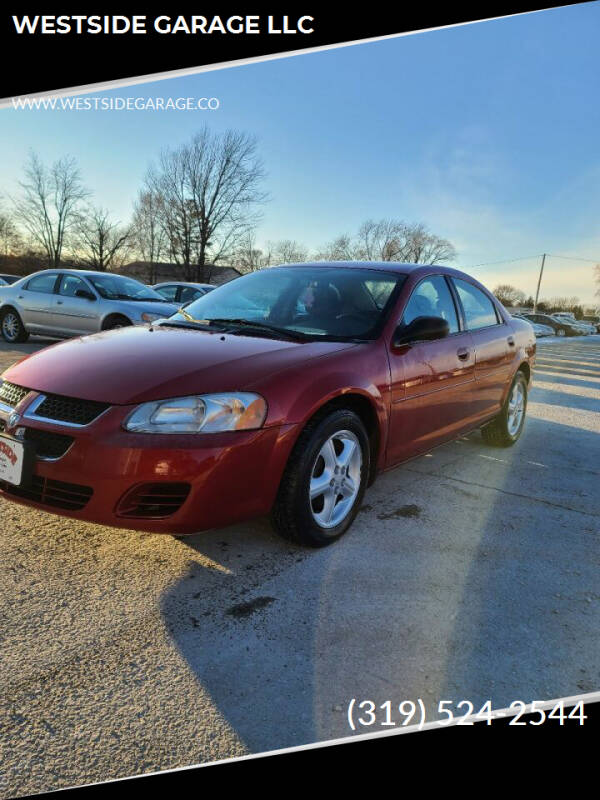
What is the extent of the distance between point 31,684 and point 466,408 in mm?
3102

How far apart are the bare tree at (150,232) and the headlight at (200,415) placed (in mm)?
46137

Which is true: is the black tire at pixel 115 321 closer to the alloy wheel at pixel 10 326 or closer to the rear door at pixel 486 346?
the alloy wheel at pixel 10 326

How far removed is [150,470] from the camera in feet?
7.04

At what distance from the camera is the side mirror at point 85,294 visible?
8.92 metres

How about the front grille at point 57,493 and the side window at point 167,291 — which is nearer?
the front grille at point 57,493

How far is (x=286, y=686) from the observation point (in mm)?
1740

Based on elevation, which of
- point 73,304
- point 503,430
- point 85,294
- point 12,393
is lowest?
point 503,430

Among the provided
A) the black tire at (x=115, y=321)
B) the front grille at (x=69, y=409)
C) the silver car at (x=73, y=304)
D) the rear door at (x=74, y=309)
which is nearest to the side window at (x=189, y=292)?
the silver car at (x=73, y=304)

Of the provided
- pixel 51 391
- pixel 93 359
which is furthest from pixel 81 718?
pixel 93 359

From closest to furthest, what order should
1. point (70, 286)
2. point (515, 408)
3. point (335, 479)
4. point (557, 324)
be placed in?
1. point (335, 479)
2. point (515, 408)
3. point (70, 286)
4. point (557, 324)

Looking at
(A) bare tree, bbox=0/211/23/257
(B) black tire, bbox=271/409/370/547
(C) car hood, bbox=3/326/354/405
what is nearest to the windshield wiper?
(C) car hood, bbox=3/326/354/405

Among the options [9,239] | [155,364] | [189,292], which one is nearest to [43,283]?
[189,292]

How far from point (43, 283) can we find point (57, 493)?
852 centimetres

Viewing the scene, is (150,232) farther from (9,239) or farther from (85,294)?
(85,294)
